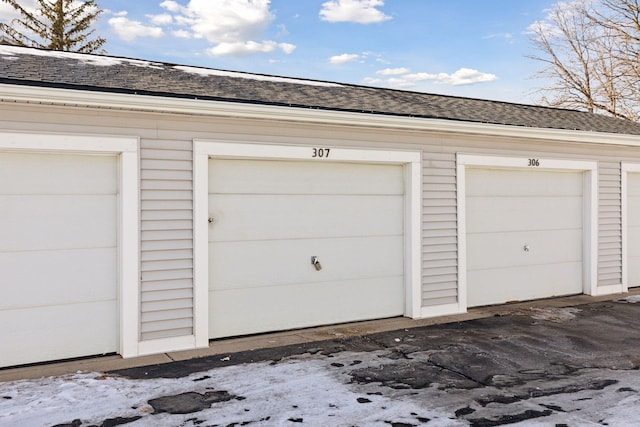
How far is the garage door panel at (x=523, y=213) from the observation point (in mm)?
7188

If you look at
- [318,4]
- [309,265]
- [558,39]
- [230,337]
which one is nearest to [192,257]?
[230,337]

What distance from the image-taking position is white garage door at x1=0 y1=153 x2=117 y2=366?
14.9ft

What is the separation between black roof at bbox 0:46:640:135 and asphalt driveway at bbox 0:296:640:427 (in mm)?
2559

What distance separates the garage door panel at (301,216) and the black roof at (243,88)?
1093 mm

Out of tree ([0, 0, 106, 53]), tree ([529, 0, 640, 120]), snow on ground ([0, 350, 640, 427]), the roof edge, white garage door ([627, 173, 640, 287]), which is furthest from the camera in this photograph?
tree ([0, 0, 106, 53])

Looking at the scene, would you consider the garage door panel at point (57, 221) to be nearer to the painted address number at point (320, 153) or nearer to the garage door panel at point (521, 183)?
the painted address number at point (320, 153)

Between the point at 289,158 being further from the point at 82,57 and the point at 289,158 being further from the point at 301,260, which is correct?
the point at 82,57

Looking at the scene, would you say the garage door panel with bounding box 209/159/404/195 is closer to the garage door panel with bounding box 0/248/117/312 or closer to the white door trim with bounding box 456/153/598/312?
the white door trim with bounding box 456/153/598/312

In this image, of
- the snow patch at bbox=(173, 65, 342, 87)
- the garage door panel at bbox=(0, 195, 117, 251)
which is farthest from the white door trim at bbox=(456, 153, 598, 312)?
the garage door panel at bbox=(0, 195, 117, 251)

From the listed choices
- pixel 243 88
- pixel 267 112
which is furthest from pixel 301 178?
pixel 243 88

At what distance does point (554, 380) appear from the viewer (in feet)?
13.8

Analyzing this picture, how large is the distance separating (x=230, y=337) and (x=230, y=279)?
0.63 meters

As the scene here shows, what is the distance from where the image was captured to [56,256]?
470cm

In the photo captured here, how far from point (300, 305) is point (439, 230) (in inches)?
83.7
